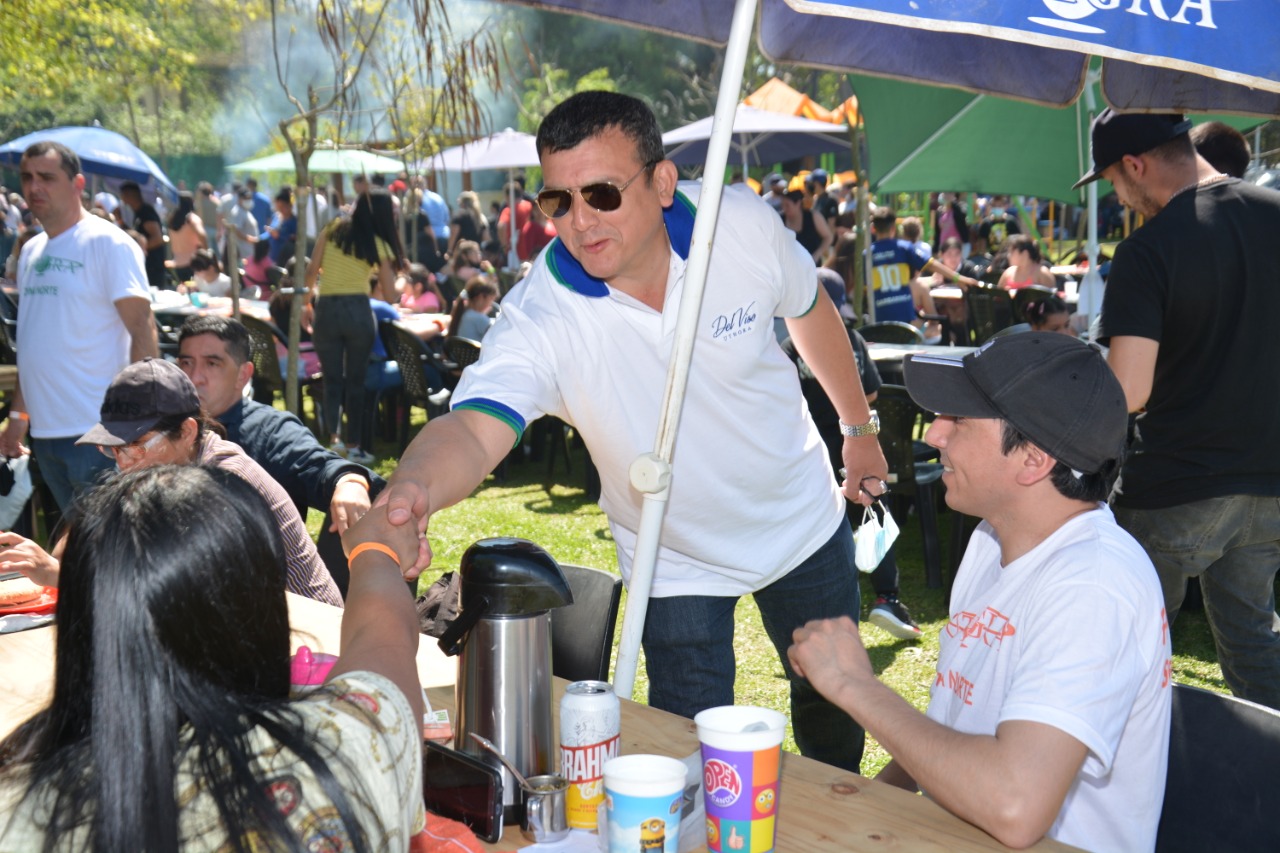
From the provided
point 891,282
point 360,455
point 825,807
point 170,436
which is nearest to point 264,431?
point 170,436

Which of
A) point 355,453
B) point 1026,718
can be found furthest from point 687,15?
point 355,453

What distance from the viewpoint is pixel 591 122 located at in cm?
257

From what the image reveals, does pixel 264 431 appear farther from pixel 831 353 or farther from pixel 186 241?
pixel 186 241

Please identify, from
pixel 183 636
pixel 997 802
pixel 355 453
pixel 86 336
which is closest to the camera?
pixel 183 636

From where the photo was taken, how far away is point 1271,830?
6.35ft

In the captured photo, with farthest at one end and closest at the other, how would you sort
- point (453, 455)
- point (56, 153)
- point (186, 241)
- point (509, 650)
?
point (186, 241) < point (56, 153) < point (453, 455) < point (509, 650)

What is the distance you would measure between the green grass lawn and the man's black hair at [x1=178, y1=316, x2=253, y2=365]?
4.21ft

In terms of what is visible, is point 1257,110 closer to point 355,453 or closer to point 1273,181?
point 1273,181

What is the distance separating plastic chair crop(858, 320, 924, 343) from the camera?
8.64 metres

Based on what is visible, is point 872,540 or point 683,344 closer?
point 683,344

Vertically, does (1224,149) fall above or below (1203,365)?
above

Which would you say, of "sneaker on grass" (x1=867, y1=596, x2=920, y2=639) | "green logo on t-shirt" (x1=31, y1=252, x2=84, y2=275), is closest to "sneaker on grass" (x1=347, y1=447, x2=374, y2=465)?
"green logo on t-shirt" (x1=31, y1=252, x2=84, y2=275)

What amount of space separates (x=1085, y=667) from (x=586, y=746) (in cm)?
76

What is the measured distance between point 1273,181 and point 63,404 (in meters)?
7.23
